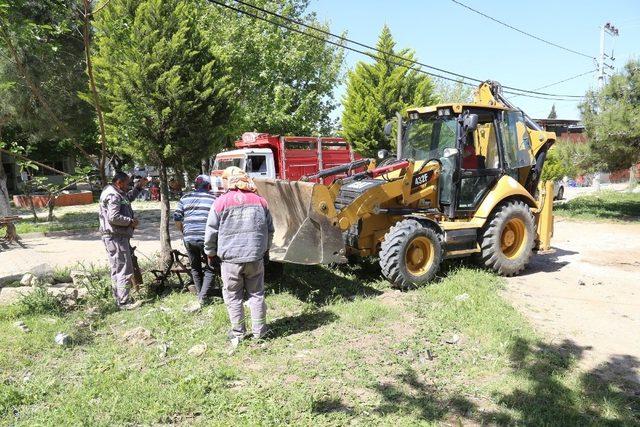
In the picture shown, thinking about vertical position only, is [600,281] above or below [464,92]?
below

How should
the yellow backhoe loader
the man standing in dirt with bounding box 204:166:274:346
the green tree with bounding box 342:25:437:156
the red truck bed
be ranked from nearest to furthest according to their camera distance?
the man standing in dirt with bounding box 204:166:274:346
the yellow backhoe loader
the red truck bed
the green tree with bounding box 342:25:437:156

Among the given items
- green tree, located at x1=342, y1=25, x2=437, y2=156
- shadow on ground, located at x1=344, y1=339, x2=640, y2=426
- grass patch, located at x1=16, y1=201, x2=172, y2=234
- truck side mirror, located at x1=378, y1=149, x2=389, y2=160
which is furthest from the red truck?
shadow on ground, located at x1=344, y1=339, x2=640, y2=426

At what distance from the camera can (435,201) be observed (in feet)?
24.6

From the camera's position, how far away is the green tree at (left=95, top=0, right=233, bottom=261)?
7.29 metres

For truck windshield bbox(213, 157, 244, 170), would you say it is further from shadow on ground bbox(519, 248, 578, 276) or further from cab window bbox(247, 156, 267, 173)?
shadow on ground bbox(519, 248, 578, 276)

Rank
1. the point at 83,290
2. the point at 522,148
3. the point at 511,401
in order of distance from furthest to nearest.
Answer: the point at 522,148 → the point at 83,290 → the point at 511,401

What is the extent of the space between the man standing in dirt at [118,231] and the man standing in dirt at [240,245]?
170 cm

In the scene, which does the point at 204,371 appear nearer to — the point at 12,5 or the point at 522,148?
the point at 12,5

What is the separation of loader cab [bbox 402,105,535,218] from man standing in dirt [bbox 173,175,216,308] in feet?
11.2

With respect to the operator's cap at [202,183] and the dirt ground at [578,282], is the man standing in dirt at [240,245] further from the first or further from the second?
the dirt ground at [578,282]

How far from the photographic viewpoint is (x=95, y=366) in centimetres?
438

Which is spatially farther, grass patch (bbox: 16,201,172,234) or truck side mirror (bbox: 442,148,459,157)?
grass patch (bbox: 16,201,172,234)

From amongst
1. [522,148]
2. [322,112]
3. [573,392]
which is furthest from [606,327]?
[322,112]

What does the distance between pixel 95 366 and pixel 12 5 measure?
143 inches
